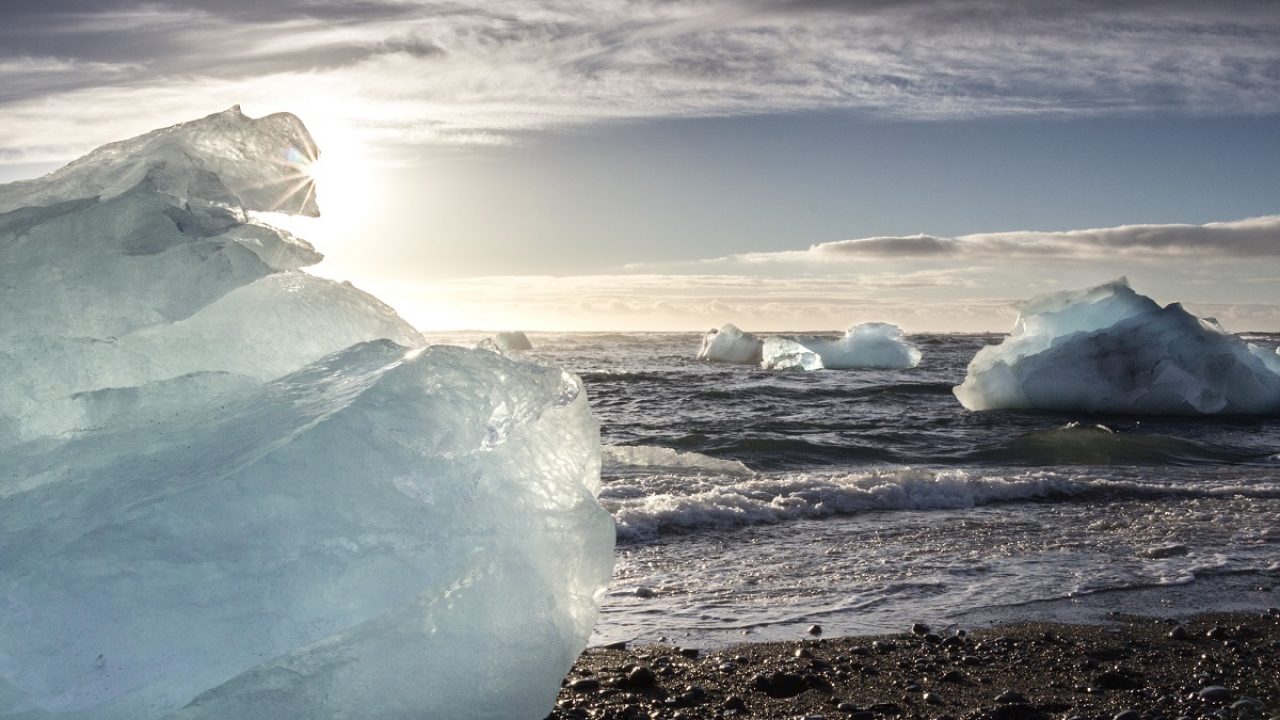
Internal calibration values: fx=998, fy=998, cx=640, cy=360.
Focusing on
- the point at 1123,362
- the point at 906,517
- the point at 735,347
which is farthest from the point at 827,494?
the point at 735,347

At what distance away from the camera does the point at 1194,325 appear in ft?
59.6

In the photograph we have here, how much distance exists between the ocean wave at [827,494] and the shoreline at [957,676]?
3.13m

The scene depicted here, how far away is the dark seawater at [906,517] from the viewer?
18.8ft

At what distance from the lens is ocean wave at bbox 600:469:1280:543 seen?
323 inches

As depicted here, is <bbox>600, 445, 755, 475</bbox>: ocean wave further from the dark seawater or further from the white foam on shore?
the white foam on shore

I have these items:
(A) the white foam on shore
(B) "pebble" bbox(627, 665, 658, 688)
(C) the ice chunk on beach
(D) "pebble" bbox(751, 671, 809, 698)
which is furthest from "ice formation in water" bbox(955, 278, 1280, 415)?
(C) the ice chunk on beach

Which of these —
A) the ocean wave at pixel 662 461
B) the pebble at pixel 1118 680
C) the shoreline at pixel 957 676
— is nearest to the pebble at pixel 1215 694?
the shoreline at pixel 957 676

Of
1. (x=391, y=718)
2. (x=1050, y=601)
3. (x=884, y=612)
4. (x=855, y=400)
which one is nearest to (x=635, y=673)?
(x=391, y=718)

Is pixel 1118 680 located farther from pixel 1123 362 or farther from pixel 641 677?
pixel 1123 362

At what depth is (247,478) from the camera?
9.88 ft

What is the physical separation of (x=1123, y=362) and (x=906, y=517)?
481 inches

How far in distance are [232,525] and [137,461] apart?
62 cm

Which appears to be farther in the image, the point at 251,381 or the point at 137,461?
the point at 251,381

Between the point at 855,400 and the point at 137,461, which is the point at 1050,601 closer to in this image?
the point at 137,461
